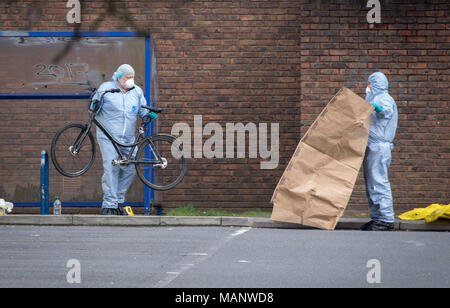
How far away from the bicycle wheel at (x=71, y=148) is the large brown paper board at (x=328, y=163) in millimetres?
2724

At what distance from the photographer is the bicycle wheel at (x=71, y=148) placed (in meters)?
11.8

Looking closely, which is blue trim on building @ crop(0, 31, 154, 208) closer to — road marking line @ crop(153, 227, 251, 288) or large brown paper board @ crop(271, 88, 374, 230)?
large brown paper board @ crop(271, 88, 374, 230)

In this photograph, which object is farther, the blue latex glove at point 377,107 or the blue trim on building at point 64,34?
the blue trim on building at point 64,34

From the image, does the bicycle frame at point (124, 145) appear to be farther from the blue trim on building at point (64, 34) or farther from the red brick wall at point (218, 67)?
the red brick wall at point (218, 67)

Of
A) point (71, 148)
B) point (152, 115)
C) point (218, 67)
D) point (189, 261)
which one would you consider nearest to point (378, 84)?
point (152, 115)

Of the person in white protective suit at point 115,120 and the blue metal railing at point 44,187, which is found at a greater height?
the person in white protective suit at point 115,120

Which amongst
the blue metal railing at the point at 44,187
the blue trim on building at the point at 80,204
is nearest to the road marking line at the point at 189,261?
the blue metal railing at the point at 44,187

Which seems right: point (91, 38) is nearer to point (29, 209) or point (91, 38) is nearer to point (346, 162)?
point (29, 209)

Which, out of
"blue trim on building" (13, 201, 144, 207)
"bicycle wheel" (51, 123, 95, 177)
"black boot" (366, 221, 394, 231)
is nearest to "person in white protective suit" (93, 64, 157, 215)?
"bicycle wheel" (51, 123, 95, 177)

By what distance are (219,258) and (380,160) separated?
12.1 feet

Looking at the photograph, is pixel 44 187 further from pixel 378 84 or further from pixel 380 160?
pixel 378 84

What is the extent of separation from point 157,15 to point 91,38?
1.32 metres

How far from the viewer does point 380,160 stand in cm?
1129

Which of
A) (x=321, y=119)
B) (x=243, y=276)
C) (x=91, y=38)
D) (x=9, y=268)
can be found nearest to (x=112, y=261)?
(x=9, y=268)
